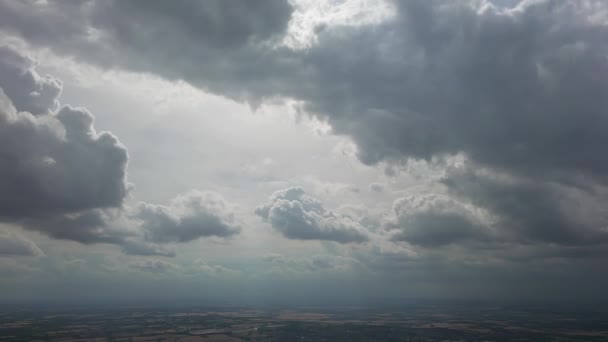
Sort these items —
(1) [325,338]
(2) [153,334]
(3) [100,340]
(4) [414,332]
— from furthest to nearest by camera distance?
(4) [414,332] < (2) [153,334] < (1) [325,338] < (3) [100,340]

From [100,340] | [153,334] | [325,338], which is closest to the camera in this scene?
[100,340]

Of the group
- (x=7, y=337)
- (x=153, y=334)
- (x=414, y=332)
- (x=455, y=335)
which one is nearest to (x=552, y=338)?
(x=455, y=335)

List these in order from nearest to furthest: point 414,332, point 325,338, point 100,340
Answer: point 100,340 < point 325,338 < point 414,332

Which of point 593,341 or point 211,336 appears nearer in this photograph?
point 593,341

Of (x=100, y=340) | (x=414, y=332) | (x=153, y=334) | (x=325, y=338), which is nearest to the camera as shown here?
(x=100, y=340)

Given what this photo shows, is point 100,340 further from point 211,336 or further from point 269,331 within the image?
point 269,331

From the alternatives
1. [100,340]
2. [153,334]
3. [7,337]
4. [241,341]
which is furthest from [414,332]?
[7,337]

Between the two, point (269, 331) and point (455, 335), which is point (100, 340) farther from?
point (455, 335)

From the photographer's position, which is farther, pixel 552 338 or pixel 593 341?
pixel 552 338
